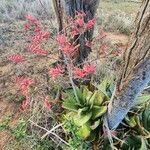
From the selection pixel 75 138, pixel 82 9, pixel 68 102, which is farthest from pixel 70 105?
pixel 82 9

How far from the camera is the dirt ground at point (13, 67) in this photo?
17.6 ft

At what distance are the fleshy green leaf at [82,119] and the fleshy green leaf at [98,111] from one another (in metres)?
0.05

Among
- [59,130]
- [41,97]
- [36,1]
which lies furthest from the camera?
[36,1]

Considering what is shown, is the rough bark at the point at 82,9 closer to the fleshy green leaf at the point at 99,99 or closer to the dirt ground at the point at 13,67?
the dirt ground at the point at 13,67

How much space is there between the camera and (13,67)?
6172 millimetres

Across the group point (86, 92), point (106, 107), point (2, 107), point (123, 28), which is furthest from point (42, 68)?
A: point (123, 28)

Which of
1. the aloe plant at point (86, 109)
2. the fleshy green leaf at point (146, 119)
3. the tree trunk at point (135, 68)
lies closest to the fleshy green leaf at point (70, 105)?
the aloe plant at point (86, 109)

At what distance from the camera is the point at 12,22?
7812mm

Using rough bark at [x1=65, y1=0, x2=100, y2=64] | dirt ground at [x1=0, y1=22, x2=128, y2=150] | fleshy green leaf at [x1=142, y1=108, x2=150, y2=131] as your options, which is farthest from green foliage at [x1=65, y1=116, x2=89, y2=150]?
rough bark at [x1=65, y1=0, x2=100, y2=64]

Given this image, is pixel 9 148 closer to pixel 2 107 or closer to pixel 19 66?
pixel 2 107

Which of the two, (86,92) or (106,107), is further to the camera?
(86,92)

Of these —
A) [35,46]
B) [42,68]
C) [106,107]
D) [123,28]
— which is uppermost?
[35,46]

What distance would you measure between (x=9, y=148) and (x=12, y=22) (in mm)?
3761

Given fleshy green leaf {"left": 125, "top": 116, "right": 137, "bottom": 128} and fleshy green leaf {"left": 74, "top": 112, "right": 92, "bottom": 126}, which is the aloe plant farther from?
fleshy green leaf {"left": 125, "top": 116, "right": 137, "bottom": 128}
